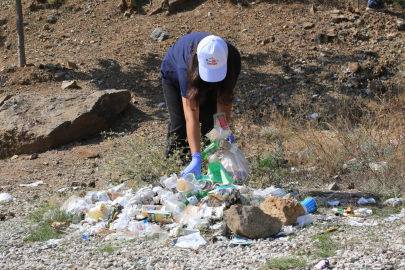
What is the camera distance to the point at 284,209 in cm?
319

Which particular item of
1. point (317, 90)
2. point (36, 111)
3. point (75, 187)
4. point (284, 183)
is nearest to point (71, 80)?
point (36, 111)

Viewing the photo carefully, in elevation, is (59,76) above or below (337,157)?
above

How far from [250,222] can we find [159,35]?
620 cm

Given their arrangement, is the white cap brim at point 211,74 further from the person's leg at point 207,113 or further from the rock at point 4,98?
the rock at point 4,98

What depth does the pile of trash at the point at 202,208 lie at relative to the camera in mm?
3023

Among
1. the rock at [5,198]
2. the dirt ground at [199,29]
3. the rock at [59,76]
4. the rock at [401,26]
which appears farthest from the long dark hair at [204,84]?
the rock at [401,26]

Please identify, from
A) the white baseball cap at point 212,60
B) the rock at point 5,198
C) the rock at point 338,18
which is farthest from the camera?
the rock at point 338,18

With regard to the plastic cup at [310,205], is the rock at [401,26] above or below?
above

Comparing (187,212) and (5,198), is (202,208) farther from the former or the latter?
(5,198)

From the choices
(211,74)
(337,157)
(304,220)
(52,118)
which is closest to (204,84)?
(211,74)

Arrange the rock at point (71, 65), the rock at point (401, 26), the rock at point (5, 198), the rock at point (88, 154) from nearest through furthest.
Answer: the rock at point (5, 198) < the rock at point (88, 154) < the rock at point (71, 65) < the rock at point (401, 26)

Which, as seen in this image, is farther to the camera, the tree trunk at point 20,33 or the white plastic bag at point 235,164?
the tree trunk at point 20,33

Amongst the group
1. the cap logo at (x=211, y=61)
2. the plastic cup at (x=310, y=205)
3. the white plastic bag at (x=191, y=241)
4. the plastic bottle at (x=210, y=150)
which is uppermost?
the cap logo at (x=211, y=61)

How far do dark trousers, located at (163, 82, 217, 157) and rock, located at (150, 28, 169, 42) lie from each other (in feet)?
14.9
